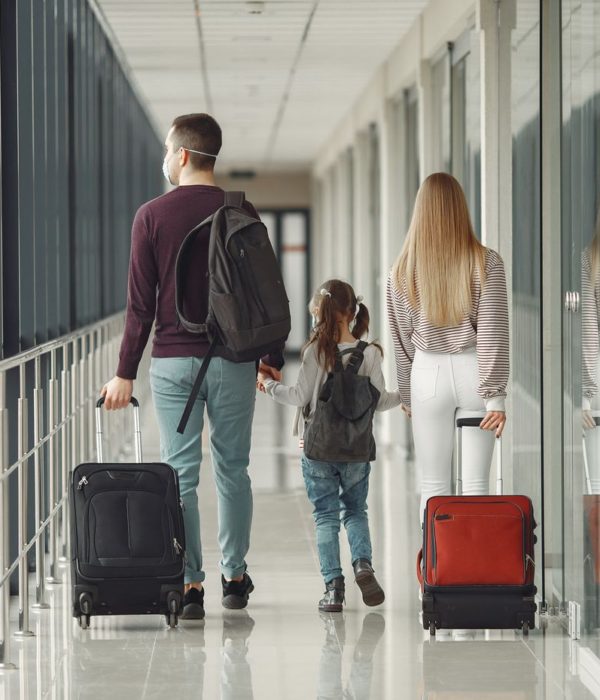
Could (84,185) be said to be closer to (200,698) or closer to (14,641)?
(14,641)

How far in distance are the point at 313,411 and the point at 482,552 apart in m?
0.80

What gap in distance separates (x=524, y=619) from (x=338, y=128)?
12275 mm

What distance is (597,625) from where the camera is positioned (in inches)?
155

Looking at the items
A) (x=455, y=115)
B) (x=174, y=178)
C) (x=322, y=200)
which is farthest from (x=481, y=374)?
(x=322, y=200)

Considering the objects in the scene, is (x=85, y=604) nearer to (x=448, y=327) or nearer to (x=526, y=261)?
(x=448, y=327)

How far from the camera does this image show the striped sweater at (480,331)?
4.30 meters

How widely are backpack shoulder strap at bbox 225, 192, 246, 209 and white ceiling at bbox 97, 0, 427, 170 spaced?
3794mm

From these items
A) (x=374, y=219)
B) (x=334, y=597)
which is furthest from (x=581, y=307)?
(x=374, y=219)

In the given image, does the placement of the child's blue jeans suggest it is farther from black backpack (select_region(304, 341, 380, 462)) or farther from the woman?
the woman

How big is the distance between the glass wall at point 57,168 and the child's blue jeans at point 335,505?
1307 millimetres

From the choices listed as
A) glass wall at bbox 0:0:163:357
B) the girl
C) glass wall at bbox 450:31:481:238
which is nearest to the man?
the girl

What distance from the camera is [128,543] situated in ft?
14.1

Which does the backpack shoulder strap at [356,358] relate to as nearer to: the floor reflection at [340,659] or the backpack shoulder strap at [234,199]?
the backpack shoulder strap at [234,199]

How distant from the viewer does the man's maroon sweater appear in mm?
4398
